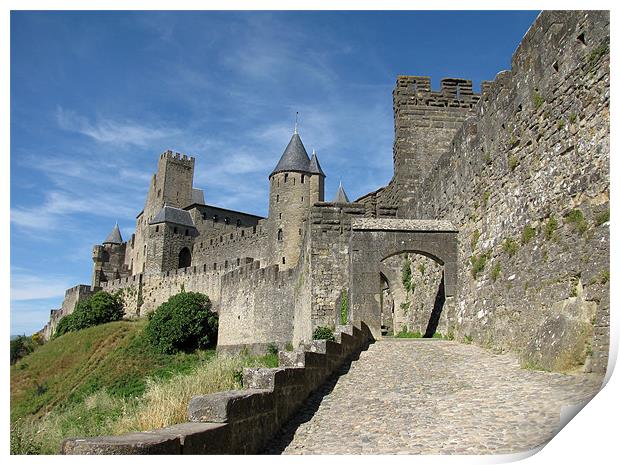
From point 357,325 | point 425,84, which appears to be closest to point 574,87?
point 357,325

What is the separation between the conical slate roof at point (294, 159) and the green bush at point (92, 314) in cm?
1799

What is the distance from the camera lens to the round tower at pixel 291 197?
39.4 meters

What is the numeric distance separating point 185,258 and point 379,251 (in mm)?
44030

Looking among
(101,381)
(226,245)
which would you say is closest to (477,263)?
(101,381)

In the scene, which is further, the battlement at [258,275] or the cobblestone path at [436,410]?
the battlement at [258,275]

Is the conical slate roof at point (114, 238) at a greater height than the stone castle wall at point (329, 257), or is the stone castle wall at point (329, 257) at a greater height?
the conical slate roof at point (114, 238)

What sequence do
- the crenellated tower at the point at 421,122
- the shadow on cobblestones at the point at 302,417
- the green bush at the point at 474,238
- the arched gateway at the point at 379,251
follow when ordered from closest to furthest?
the shadow on cobblestones at the point at 302,417 → the green bush at the point at 474,238 → the arched gateway at the point at 379,251 → the crenellated tower at the point at 421,122

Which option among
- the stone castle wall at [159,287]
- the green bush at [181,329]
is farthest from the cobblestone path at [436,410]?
the stone castle wall at [159,287]

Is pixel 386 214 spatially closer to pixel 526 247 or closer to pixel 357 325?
pixel 357 325

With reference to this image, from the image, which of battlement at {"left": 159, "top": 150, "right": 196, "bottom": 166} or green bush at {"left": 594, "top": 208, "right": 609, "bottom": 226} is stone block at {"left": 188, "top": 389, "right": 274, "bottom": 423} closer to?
green bush at {"left": 594, "top": 208, "right": 609, "bottom": 226}

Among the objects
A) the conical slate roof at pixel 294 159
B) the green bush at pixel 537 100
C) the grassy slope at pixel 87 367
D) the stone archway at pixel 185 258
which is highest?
the conical slate roof at pixel 294 159

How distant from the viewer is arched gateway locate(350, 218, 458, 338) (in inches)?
498

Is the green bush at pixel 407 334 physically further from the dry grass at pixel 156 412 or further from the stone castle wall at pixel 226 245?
the stone castle wall at pixel 226 245

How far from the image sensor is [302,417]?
6.55 metres
